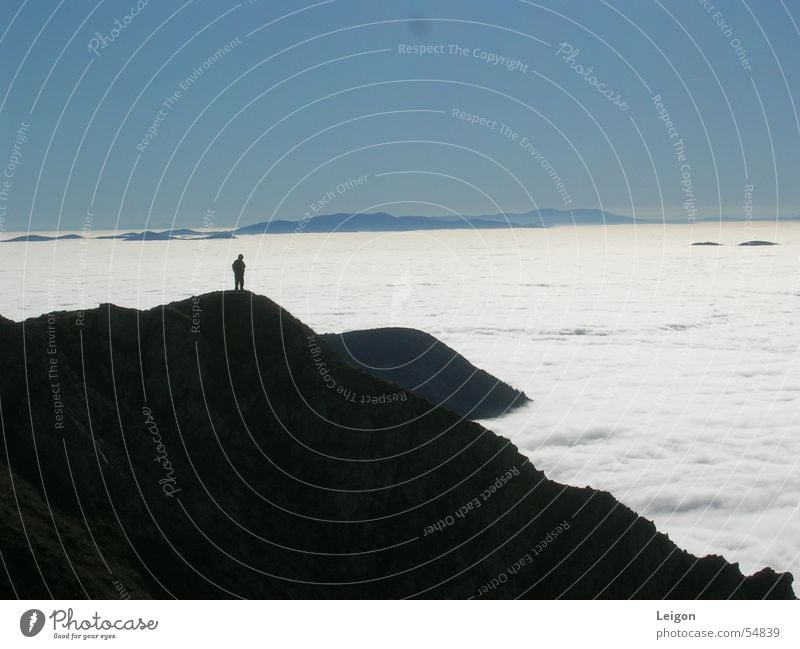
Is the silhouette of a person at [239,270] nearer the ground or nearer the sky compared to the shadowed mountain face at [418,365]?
nearer the sky

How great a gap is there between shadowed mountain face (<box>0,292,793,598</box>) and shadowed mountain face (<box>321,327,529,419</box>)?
29226 mm

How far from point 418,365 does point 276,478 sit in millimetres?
47820

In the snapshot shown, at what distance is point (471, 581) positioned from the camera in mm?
32594

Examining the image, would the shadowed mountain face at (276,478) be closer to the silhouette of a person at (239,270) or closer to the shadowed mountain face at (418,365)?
the silhouette of a person at (239,270)

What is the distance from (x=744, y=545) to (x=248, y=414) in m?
117

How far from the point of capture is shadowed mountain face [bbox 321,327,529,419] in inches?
2896

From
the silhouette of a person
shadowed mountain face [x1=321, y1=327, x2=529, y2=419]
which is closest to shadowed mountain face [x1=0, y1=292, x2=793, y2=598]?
the silhouette of a person

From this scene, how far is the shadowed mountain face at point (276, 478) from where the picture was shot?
2927cm

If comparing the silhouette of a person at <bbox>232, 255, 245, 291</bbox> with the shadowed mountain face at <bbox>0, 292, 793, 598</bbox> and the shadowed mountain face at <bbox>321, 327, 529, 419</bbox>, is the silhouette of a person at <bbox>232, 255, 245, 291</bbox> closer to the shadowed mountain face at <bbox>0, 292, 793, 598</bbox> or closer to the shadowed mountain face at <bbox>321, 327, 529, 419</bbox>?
the shadowed mountain face at <bbox>0, 292, 793, 598</bbox>

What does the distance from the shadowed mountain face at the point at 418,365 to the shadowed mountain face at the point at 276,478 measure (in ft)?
95.9

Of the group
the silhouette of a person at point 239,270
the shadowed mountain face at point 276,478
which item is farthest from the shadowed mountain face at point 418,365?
the shadowed mountain face at point 276,478

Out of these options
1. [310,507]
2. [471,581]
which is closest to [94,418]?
[310,507]

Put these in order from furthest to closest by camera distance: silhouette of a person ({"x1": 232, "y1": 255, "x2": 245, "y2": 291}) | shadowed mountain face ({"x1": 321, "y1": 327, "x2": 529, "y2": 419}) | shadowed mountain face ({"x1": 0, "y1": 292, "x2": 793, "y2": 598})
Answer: shadowed mountain face ({"x1": 321, "y1": 327, "x2": 529, "y2": 419}) → silhouette of a person ({"x1": 232, "y1": 255, "x2": 245, "y2": 291}) → shadowed mountain face ({"x1": 0, "y1": 292, "x2": 793, "y2": 598})

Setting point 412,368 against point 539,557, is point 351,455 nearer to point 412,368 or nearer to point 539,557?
point 539,557
